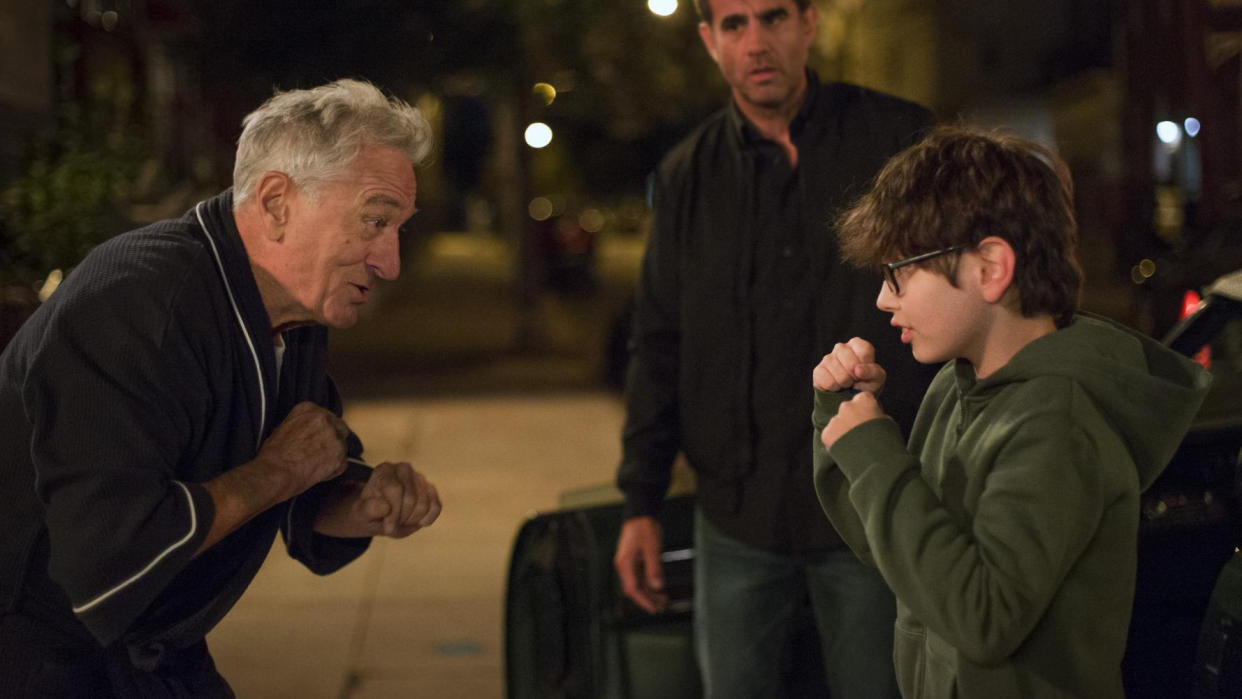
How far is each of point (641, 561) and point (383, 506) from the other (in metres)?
1.14

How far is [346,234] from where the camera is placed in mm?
2354

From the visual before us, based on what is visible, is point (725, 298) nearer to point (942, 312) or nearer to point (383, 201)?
point (383, 201)

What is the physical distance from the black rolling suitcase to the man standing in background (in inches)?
15.1

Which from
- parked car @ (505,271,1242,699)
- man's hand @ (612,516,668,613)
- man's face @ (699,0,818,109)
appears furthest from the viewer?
man's hand @ (612,516,668,613)

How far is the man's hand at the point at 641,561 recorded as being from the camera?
355cm

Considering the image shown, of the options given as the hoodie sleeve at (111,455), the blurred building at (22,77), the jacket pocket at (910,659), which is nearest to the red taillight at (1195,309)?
the jacket pocket at (910,659)

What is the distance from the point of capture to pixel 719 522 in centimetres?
330

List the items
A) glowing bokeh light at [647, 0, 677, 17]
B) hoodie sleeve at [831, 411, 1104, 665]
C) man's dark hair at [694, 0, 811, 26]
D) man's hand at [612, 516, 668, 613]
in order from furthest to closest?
glowing bokeh light at [647, 0, 677, 17] < man's hand at [612, 516, 668, 613] < man's dark hair at [694, 0, 811, 26] < hoodie sleeve at [831, 411, 1104, 665]

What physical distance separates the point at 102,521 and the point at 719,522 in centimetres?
158

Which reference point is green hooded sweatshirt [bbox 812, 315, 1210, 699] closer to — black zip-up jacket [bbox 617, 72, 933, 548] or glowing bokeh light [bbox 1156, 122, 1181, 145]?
black zip-up jacket [bbox 617, 72, 933, 548]

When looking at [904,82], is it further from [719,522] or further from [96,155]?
[719,522]

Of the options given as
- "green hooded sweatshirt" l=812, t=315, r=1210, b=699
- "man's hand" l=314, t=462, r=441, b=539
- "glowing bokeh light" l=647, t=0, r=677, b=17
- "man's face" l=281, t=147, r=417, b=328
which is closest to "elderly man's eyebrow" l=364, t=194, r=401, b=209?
"man's face" l=281, t=147, r=417, b=328

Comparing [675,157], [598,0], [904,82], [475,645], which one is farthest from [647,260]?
[904,82]

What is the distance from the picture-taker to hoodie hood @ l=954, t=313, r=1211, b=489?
6.36ft
